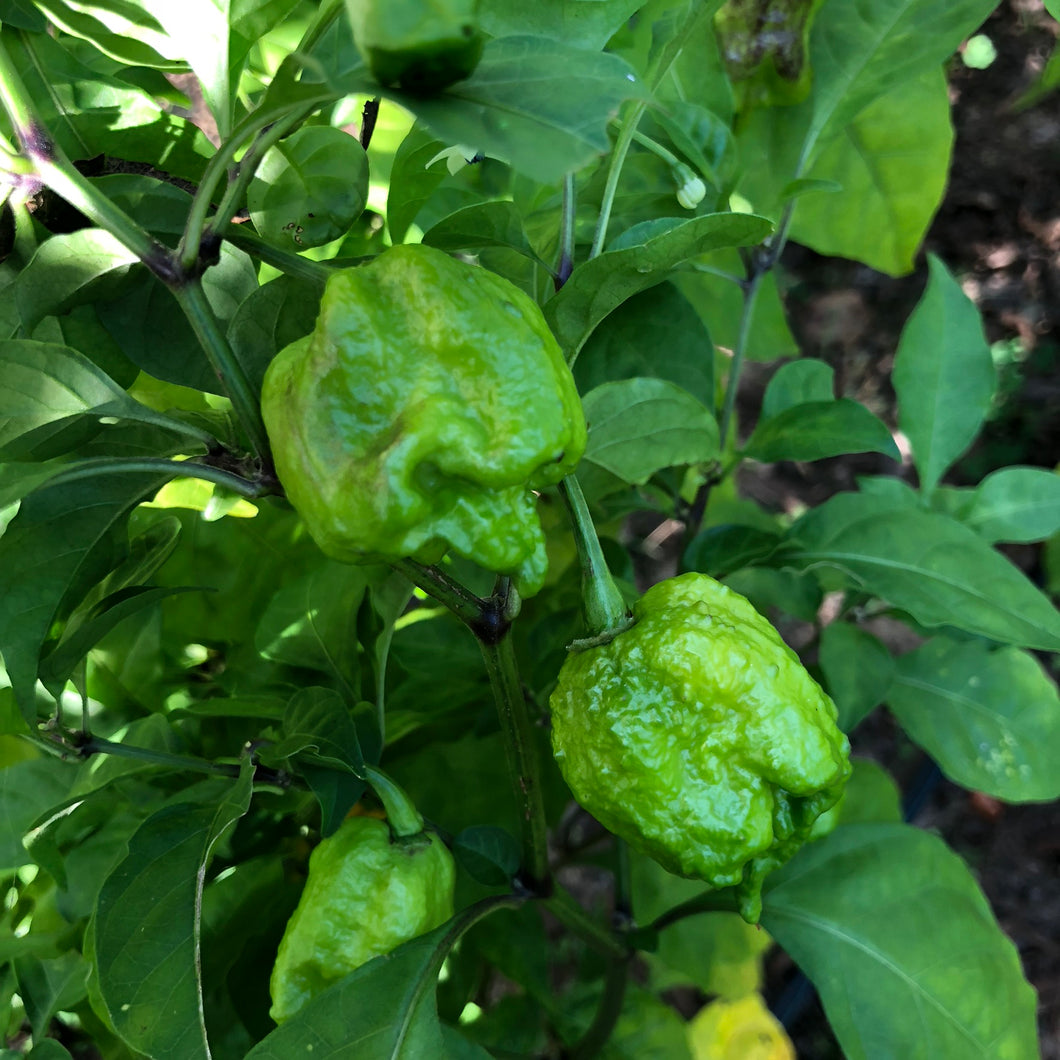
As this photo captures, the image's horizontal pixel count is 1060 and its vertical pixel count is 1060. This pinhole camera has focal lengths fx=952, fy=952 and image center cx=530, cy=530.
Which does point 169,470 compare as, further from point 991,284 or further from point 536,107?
point 991,284

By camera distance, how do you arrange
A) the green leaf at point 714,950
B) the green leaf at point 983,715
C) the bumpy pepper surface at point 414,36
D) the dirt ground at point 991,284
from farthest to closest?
the dirt ground at point 991,284 < the green leaf at point 714,950 < the green leaf at point 983,715 < the bumpy pepper surface at point 414,36

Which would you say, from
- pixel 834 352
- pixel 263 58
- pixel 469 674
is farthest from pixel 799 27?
pixel 834 352

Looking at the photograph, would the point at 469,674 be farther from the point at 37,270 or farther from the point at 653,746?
the point at 37,270

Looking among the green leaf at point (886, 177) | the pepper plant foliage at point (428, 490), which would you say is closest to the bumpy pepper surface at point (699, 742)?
the pepper plant foliage at point (428, 490)

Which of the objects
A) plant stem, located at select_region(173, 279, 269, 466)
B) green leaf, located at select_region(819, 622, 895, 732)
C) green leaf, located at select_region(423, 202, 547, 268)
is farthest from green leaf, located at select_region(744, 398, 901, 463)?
plant stem, located at select_region(173, 279, 269, 466)

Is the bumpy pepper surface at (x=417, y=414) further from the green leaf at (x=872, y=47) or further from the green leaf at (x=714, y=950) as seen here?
the green leaf at (x=714, y=950)
